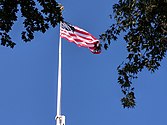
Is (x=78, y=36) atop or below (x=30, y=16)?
atop

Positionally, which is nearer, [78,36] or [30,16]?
[30,16]

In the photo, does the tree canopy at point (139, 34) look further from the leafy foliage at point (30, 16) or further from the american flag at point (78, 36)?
the american flag at point (78, 36)

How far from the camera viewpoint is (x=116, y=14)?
49.8ft

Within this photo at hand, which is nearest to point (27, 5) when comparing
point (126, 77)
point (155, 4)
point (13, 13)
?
point (13, 13)

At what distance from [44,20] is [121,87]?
4419 mm

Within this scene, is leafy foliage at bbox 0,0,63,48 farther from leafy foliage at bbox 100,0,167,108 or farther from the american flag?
the american flag

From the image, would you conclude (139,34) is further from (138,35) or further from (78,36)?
(78,36)

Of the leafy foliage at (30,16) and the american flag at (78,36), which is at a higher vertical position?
the american flag at (78,36)

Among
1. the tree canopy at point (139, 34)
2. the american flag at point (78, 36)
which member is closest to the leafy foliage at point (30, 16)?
the tree canopy at point (139, 34)

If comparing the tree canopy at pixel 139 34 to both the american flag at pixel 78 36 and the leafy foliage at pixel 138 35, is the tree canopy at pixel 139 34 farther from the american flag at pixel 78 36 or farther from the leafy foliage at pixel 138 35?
the american flag at pixel 78 36

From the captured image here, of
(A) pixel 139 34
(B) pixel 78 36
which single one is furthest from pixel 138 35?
(B) pixel 78 36

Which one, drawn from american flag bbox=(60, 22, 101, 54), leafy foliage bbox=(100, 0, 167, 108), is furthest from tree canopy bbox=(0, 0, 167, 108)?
american flag bbox=(60, 22, 101, 54)

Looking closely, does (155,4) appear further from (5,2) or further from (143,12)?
(5,2)

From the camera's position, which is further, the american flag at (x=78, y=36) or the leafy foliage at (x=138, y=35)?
the american flag at (x=78, y=36)
